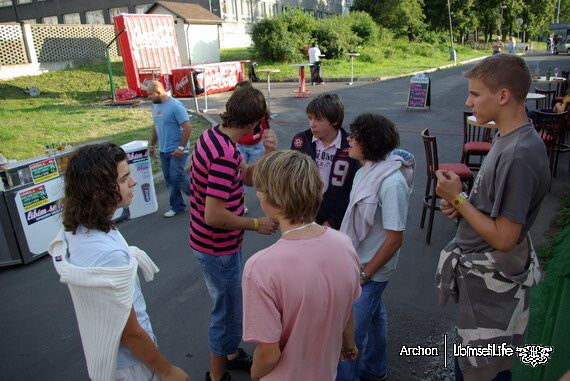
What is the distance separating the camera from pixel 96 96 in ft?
57.6

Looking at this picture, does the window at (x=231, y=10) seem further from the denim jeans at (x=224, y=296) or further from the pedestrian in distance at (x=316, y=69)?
the denim jeans at (x=224, y=296)

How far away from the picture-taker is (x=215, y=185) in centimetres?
232

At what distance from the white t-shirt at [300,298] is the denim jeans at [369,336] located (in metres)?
0.81

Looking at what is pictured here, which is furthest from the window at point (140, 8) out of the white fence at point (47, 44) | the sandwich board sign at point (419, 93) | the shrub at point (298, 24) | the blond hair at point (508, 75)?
the blond hair at point (508, 75)

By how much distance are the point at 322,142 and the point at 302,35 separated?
26.3 metres

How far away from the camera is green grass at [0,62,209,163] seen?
9.81 metres

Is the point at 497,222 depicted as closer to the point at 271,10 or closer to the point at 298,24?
the point at 298,24

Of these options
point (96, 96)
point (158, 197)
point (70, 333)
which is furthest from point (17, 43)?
point (70, 333)

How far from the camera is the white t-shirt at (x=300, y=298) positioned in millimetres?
1452

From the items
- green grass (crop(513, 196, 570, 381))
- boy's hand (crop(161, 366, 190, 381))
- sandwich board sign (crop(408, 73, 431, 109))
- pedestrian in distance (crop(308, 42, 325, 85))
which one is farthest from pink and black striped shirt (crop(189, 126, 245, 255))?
pedestrian in distance (crop(308, 42, 325, 85))

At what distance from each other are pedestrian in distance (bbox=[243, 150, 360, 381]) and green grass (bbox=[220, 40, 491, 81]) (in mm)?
21027

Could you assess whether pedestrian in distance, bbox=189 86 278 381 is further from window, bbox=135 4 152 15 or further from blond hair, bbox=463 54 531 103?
window, bbox=135 4 152 15

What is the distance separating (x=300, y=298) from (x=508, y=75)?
1.36 m

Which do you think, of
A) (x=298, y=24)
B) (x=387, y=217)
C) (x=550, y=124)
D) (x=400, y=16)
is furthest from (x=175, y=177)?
(x=400, y=16)
